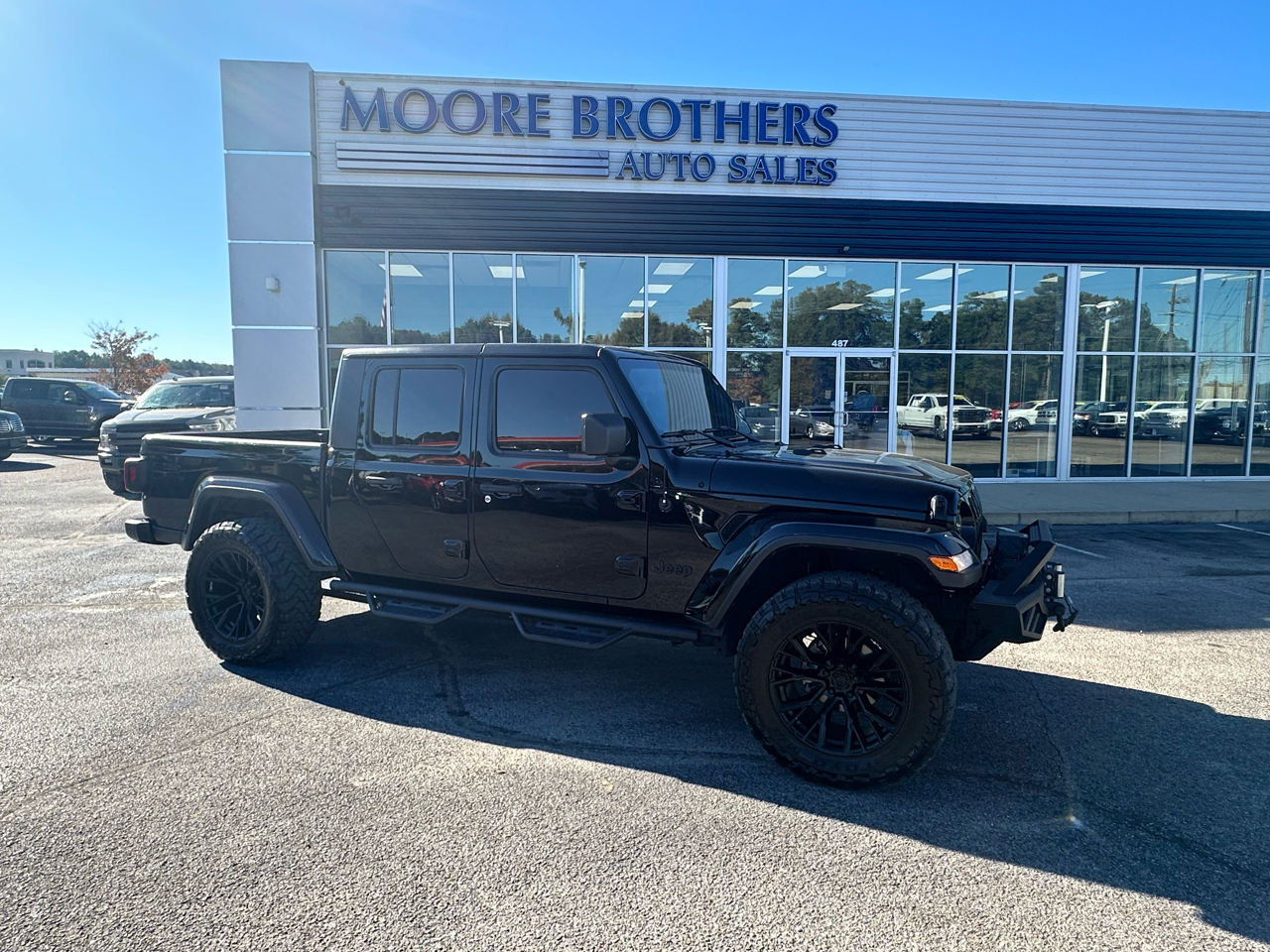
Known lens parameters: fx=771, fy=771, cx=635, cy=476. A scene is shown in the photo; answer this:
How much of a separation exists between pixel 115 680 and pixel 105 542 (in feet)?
17.6

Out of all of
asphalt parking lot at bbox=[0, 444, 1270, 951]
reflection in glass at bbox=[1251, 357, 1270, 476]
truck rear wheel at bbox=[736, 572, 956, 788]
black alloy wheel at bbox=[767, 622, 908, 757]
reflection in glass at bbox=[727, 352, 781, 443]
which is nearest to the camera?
asphalt parking lot at bbox=[0, 444, 1270, 951]

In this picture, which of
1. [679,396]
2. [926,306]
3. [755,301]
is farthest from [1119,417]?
[679,396]

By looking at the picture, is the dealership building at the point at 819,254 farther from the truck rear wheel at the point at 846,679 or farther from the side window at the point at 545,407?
the truck rear wheel at the point at 846,679

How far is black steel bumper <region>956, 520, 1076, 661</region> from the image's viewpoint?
3.38 meters

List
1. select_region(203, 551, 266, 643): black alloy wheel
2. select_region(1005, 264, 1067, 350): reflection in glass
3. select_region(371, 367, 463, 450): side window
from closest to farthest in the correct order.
→ select_region(371, 367, 463, 450): side window → select_region(203, 551, 266, 643): black alloy wheel → select_region(1005, 264, 1067, 350): reflection in glass

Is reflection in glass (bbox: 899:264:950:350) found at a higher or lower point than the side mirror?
higher

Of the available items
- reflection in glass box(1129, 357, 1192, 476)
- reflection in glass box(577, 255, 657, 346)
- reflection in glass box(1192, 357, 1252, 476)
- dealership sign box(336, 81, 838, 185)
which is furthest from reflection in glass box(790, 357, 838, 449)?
reflection in glass box(1192, 357, 1252, 476)

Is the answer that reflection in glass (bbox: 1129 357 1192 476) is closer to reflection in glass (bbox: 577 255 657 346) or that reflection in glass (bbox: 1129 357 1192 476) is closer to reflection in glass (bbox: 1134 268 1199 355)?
→ reflection in glass (bbox: 1134 268 1199 355)

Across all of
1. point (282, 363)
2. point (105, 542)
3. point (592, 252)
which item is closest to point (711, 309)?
point (592, 252)

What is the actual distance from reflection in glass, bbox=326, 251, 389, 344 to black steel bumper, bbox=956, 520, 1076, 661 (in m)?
11.6

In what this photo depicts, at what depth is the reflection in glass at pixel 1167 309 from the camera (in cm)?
1426

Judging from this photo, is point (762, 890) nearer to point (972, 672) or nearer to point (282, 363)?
point (972, 672)

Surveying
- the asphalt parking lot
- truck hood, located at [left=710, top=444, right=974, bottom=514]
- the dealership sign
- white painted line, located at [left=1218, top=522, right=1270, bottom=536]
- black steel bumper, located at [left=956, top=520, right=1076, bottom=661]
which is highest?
the dealership sign

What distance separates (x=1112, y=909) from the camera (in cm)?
254
